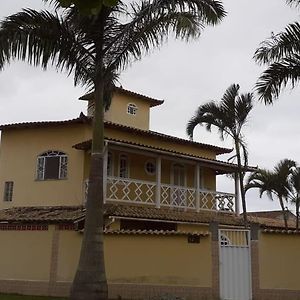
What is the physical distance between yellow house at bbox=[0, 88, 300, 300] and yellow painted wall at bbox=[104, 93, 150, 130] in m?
0.05

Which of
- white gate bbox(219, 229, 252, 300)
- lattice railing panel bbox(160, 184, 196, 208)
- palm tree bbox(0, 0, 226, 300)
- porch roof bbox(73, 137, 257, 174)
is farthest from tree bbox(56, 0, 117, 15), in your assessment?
lattice railing panel bbox(160, 184, 196, 208)

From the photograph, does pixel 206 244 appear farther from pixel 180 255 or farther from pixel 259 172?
pixel 259 172

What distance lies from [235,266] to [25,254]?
6.17 metres

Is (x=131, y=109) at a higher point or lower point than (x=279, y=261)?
higher

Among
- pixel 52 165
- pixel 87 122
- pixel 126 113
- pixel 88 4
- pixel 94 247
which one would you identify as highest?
pixel 126 113

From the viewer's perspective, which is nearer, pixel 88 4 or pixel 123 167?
pixel 88 4

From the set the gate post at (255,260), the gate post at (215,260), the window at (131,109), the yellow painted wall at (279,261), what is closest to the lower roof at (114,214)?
the yellow painted wall at (279,261)

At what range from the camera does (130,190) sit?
1858cm

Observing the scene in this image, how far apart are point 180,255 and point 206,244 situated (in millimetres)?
773

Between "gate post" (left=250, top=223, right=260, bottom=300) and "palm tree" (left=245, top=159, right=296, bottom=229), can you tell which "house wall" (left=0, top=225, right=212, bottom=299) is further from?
"palm tree" (left=245, top=159, right=296, bottom=229)

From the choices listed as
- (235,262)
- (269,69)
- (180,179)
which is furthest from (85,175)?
(269,69)

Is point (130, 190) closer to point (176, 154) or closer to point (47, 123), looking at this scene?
point (176, 154)

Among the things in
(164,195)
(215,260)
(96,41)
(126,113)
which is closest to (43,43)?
(96,41)

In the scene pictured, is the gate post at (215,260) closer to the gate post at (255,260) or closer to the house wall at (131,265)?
the house wall at (131,265)
